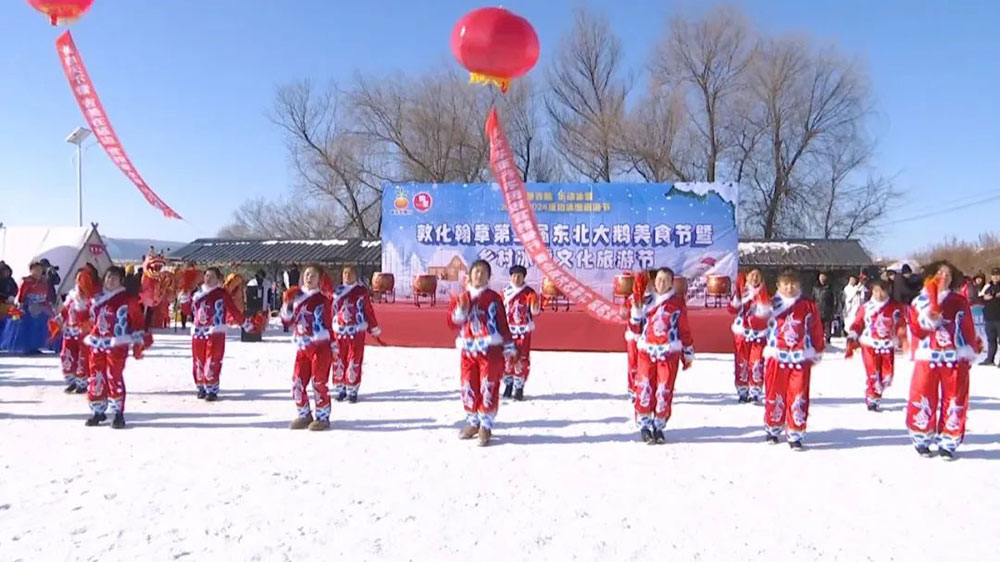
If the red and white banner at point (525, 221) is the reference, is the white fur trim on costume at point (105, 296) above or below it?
below

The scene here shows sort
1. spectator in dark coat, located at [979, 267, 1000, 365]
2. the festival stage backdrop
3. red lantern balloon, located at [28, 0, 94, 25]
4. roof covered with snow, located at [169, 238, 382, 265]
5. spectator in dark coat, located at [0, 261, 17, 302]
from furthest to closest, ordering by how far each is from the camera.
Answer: roof covered with snow, located at [169, 238, 382, 265] → the festival stage backdrop → spectator in dark coat, located at [979, 267, 1000, 365] → spectator in dark coat, located at [0, 261, 17, 302] → red lantern balloon, located at [28, 0, 94, 25]

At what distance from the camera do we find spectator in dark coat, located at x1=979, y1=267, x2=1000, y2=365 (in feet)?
28.5

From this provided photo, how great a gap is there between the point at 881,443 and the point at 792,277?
4.23 feet

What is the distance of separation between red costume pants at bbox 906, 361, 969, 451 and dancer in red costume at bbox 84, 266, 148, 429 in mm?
5342

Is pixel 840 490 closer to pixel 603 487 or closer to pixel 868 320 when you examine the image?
pixel 603 487

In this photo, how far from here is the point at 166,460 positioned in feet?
13.2

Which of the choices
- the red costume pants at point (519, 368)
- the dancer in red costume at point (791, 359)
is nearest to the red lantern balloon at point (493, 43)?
the red costume pants at point (519, 368)

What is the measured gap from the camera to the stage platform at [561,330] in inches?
376

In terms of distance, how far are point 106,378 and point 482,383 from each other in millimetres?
2742

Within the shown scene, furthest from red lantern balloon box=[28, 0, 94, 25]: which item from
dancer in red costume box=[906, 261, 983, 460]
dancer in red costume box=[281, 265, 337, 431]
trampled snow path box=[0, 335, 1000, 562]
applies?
dancer in red costume box=[906, 261, 983, 460]

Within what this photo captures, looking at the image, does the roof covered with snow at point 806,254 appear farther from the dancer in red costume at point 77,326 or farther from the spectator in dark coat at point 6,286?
the spectator in dark coat at point 6,286

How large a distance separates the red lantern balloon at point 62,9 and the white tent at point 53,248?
8.79 meters

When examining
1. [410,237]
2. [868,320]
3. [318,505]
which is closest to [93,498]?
[318,505]

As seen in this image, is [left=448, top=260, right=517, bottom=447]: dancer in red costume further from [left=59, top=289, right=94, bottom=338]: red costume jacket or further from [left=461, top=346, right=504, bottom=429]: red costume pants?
[left=59, top=289, right=94, bottom=338]: red costume jacket
